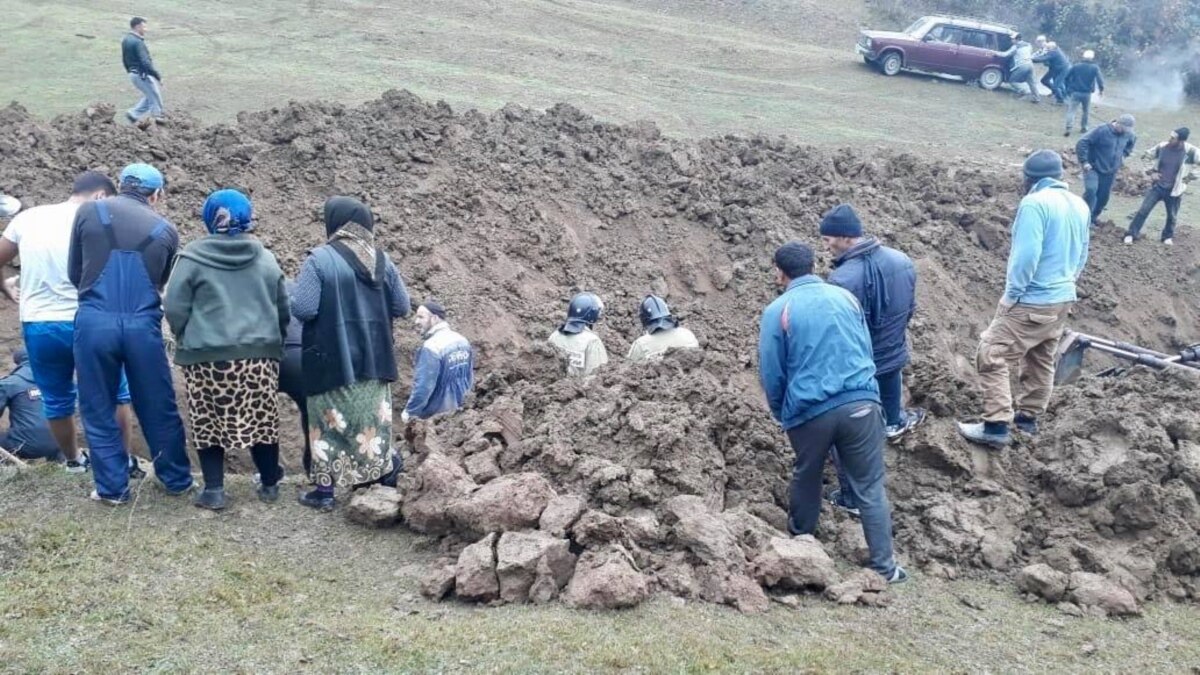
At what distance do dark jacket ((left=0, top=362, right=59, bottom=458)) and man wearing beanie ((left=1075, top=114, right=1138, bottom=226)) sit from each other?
11922mm

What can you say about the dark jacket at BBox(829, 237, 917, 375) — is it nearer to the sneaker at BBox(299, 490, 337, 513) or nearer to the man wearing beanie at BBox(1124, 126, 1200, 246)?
the sneaker at BBox(299, 490, 337, 513)

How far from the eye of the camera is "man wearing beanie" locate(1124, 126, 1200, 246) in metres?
12.9

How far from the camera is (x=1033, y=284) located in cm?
661

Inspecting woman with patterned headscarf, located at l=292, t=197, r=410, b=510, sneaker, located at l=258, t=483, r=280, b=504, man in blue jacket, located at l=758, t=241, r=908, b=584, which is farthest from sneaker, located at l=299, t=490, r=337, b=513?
man in blue jacket, located at l=758, t=241, r=908, b=584

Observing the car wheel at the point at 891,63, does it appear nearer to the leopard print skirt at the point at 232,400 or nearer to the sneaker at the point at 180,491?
the leopard print skirt at the point at 232,400

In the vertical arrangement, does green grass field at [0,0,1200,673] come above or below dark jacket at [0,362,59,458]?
above

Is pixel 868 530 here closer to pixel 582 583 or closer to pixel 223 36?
pixel 582 583

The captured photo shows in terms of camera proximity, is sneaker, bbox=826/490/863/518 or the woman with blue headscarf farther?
sneaker, bbox=826/490/863/518

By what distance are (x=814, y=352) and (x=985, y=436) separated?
2.06 m

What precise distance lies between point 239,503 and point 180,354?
1006 millimetres

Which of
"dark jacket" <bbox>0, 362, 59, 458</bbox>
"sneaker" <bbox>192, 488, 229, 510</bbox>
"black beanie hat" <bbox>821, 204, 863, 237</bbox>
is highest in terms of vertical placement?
"black beanie hat" <bbox>821, 204, 863, 237</bbox>

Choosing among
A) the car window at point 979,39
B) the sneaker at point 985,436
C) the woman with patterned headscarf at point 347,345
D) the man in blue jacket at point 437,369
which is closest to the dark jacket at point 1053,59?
the car window at point 979,39

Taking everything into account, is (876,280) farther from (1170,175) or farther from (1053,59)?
(1053,59)

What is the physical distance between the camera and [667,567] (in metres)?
4.96
